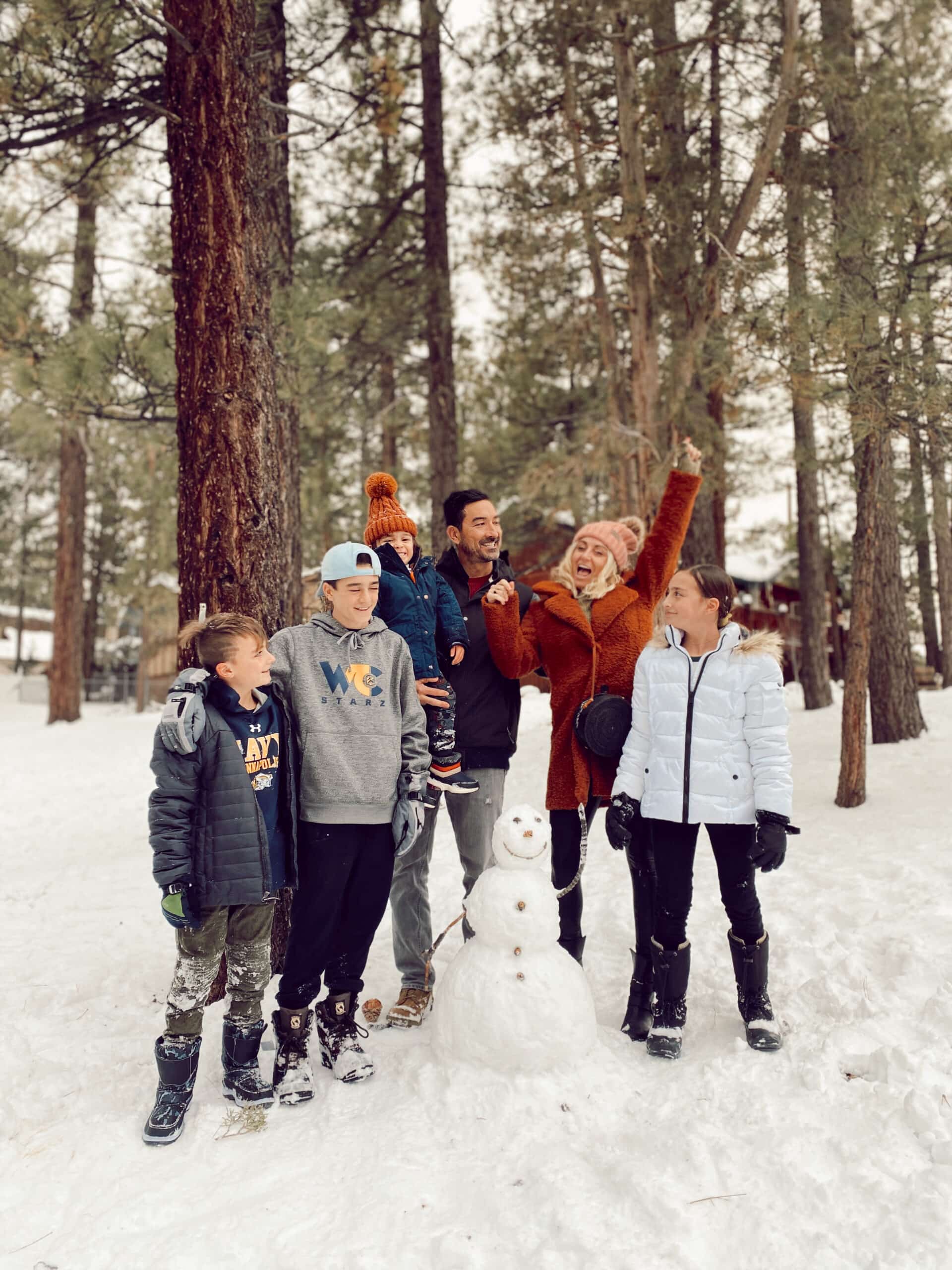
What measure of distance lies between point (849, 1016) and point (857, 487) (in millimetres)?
4497

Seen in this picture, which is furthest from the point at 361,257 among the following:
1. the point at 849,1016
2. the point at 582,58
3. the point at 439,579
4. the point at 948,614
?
the point at 948,614

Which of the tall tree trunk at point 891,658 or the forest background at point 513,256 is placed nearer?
the forest background at point 513,256

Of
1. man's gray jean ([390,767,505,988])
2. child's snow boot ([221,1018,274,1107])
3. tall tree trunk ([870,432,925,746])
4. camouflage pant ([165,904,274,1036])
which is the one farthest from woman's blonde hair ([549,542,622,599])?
tall tree trunk ([870,432,925,746])

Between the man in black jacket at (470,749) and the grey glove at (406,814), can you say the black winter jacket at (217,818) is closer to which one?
the grey glove at (406,814)

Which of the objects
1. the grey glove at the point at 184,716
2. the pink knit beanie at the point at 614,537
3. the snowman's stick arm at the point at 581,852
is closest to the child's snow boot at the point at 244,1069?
the grey glove at the point at 184,716

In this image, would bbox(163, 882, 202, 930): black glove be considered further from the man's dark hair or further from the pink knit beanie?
the pink knit beanie

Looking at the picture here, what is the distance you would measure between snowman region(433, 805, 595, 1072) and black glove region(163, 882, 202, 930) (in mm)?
950

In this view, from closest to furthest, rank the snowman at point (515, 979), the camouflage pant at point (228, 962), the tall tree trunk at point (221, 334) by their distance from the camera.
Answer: the camouflage pant at point (228, 962) → the snowman at point (515, 979) → the tall tree trunk at point (221, 334)

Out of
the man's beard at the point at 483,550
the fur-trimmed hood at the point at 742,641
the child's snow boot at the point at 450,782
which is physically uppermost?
the man's beard at the point at 483,550

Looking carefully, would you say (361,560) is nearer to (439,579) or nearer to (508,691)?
(439,579)

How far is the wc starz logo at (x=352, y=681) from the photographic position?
3.18 m

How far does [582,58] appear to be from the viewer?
29.8 ft

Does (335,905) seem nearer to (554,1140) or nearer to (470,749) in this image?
(470,749)

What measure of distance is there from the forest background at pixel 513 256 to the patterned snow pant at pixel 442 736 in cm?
100
